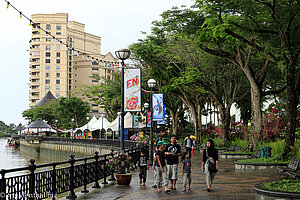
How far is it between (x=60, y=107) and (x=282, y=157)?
64905 mm

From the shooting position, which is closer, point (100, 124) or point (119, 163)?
point (119, 163)

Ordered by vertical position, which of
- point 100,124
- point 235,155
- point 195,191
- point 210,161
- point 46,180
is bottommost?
point 195,191

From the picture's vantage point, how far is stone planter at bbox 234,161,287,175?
17.9m

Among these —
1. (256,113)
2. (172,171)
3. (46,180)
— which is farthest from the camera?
(256,113)

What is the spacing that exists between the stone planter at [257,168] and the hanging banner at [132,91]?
21.5 feet

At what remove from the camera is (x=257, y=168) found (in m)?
18.3

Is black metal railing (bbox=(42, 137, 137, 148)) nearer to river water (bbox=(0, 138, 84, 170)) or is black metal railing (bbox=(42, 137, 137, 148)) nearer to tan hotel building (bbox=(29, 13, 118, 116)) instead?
river water (bbox=(0, 138, 84, 170))

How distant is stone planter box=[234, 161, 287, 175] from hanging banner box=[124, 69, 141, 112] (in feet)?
21.5

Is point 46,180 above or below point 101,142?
above

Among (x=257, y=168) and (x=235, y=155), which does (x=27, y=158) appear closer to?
(x=235, y=155)

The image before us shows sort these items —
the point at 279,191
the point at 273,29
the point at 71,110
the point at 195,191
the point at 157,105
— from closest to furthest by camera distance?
the point at 279,191 → the point at 195,191 → the point at 273,29 → the point at 157,105 → the point at 71,110

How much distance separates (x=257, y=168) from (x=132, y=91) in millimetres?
7328

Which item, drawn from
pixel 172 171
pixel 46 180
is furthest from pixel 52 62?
pixel 46 180

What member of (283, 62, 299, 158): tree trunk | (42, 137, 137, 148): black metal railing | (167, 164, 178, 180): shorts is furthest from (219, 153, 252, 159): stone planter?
(42, 137, 137, 148): black metal railing
